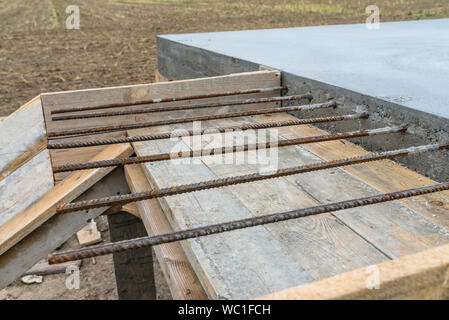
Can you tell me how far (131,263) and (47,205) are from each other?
7.53ft

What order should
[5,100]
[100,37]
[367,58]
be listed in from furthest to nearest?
[100,37], [5,100], [367,58]

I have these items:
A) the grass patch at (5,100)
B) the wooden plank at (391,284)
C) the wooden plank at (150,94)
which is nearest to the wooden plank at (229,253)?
the wooden plank at (391,284)

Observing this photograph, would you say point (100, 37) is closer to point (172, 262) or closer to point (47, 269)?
point (47, 269)

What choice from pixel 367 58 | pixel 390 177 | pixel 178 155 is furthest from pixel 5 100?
pixel 390 177

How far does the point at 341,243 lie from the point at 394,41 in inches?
133

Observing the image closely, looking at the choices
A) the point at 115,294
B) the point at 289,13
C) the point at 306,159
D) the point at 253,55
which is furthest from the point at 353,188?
the point at 289,13

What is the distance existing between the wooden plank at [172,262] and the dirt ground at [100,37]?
3.51m

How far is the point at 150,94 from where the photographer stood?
271 centimetres

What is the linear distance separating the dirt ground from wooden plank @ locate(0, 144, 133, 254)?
2992 millimetres

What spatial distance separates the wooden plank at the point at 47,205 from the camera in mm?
2070

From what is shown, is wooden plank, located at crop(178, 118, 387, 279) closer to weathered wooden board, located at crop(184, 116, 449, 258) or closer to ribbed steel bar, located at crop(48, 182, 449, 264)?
weathered wooden board, located at crop(184, 116, 449, 258)

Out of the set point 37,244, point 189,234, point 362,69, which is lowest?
point 37,244

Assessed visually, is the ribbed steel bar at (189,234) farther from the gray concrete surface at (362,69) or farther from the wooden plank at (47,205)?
the wooden plank at (47,205)

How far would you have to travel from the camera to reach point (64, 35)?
16.2 m
